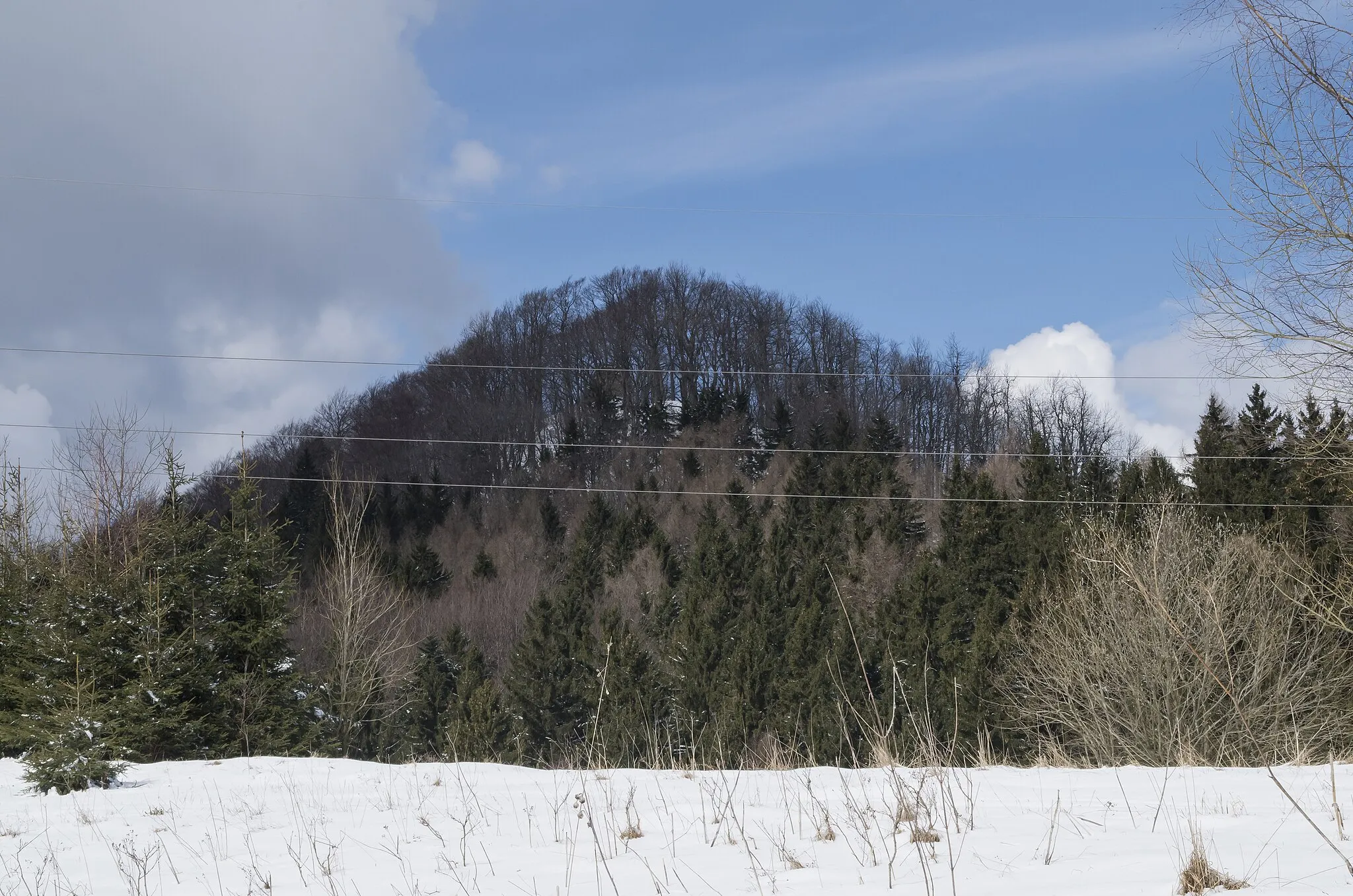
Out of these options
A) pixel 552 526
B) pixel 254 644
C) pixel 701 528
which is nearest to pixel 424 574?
pixel 552 526

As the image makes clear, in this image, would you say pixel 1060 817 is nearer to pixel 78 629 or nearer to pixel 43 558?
pixel 78 629

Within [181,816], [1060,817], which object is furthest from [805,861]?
[181,816]

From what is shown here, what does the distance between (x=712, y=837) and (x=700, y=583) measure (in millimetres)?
35393

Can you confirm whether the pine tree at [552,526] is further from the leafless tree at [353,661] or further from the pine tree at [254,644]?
the pine tree at [254,644]

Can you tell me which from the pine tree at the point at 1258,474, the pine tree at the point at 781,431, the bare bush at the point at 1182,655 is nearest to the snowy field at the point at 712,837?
the bare bush at the point at 1182,655

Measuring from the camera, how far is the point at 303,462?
2483 inches

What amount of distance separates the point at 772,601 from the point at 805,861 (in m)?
35.3

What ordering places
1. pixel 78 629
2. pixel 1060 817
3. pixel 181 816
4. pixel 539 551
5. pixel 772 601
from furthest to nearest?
pixel 539 551, pixel 772 601, pixel 78 629, pixel 181 816, pixel 1060 817


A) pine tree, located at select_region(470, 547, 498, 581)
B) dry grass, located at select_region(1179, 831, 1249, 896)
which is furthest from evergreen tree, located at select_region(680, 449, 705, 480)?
dry grass, located at select_region(1179, 831, 1249, 896)

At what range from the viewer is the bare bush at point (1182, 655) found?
19.5m

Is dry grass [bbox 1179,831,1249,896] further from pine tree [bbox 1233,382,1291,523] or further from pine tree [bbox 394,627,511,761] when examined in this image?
pine tree [bbox 1233,382,1291,523]

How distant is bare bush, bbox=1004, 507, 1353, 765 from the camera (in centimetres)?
1945

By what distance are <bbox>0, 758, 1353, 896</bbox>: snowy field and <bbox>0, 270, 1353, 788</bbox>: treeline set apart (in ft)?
1.80

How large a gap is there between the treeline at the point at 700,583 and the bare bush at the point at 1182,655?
0.47 ft
